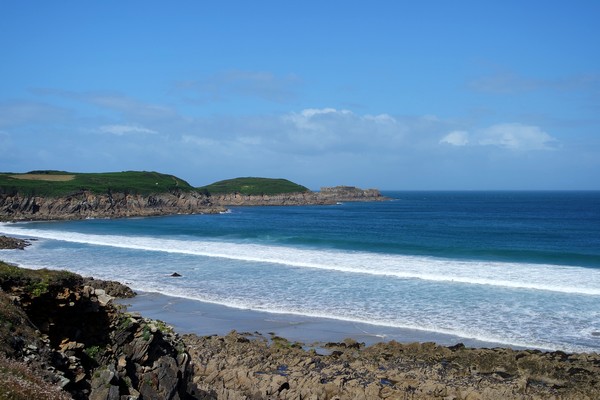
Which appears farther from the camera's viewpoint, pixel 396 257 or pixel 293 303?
pixel 396 257

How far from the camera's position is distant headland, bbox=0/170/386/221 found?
81.2m

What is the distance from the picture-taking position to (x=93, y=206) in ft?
285

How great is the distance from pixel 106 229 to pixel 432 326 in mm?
51432

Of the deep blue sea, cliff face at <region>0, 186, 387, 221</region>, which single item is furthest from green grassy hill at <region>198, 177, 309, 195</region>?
the deep blue sea

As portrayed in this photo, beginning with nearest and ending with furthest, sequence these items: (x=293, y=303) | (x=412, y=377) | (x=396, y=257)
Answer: (x=412, y=377), (x=293, y=303), (x=396, y=257)

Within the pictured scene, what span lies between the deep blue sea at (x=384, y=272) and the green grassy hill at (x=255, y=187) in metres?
88.0

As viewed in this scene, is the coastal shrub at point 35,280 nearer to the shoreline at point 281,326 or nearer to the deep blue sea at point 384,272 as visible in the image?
the shoreline at point 281,326

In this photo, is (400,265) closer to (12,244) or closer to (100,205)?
(12,244)

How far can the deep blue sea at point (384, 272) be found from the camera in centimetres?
2172

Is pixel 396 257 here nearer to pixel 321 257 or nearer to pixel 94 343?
pixel 321 257

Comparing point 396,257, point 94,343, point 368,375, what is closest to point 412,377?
point 368,375

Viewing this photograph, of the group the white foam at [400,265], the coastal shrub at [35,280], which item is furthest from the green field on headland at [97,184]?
the coastal shrub at [35,280]

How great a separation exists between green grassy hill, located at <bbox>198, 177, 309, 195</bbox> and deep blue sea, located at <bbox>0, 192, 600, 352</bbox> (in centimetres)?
8797

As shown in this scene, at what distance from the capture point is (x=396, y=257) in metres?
39.3
